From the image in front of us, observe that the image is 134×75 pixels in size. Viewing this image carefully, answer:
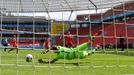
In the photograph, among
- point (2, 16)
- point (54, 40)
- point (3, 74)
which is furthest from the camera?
point (3, 74)

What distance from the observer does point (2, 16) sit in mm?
6355

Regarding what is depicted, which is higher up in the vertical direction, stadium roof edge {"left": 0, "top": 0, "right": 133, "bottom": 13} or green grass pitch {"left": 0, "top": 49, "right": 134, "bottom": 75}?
stadium roof edge {"left": 0, "top": 0, "right": 133, "bottom": 13}

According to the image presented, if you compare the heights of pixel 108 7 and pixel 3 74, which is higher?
pixel 108 7

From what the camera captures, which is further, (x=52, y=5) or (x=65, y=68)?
(x=65, y=68)

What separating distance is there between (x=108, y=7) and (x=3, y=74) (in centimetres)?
321

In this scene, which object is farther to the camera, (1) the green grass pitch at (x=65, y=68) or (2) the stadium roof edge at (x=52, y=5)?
(1) the green grass pitch at (x=65, y=68)

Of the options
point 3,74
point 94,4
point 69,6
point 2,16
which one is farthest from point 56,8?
point 3,74

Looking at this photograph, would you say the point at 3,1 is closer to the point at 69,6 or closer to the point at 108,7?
the point at 69,6

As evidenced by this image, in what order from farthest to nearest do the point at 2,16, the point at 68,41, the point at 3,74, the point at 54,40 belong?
the point at 68,41 < the point at 3,74 < the point at 54,40 < the point at 2,16

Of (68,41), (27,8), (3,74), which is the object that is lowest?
(3,74)

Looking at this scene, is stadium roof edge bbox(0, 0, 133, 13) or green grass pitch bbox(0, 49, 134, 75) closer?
stadium roof edge bbox(0, 0, 133, 13)

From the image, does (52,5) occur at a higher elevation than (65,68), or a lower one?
higher

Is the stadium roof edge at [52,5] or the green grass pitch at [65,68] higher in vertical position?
the stadium roof edge at [52,5]

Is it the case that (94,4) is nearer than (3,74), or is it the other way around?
(94,4)
